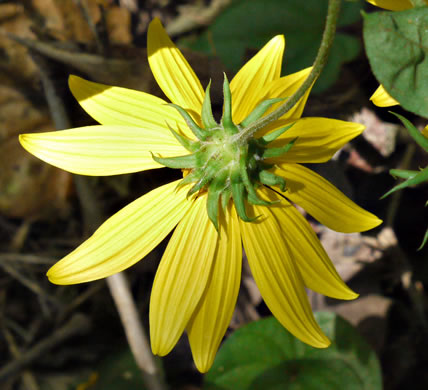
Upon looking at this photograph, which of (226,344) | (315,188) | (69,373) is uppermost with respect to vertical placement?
(315,188)

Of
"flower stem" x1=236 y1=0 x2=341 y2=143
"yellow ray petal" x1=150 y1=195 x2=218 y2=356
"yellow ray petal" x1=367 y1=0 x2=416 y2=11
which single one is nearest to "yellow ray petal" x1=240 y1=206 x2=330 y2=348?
"yellow ray petal" x1=150 y1=195 x2=218 y2=356

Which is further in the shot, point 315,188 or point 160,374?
point 160,374

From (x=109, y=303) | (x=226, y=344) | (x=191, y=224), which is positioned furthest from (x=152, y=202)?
(x=109, y=303)

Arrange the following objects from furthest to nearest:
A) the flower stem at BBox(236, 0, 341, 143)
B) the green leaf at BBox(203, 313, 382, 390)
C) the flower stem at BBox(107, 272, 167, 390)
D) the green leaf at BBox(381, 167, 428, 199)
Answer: the flower stem at BBox(107, 272, 167, 390), the green leaf at BBox(203, 313, 382, 390), the green leaf at BBox(381, 167, 428, 199), the flower stem at BBox(236, 0, 341, 143)

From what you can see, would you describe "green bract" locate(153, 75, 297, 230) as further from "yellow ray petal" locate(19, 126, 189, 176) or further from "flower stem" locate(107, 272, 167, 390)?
"flower stem" locate(107, 272, 167, 390)

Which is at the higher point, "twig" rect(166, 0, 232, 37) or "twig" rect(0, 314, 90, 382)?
"twig" rect(166, 0, 232, 37)

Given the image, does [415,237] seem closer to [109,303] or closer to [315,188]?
[315,188]

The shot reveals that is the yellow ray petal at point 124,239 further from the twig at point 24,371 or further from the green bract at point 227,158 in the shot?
the twig at point 24,371
